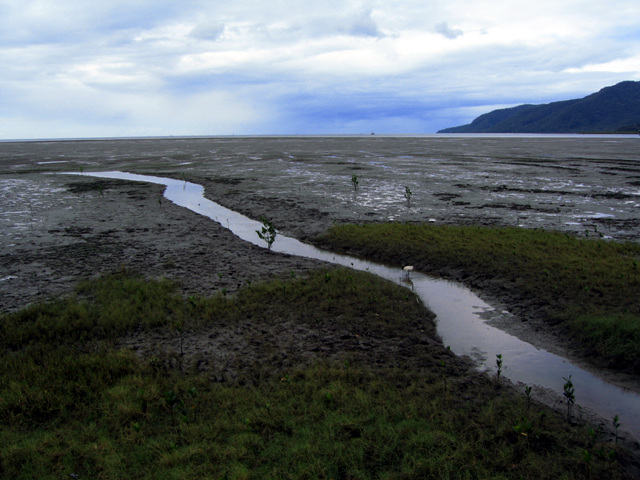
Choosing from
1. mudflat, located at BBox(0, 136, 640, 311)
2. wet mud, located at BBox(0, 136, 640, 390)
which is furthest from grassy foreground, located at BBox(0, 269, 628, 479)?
mudflat, located at BBox(0, 136, 640, 311)

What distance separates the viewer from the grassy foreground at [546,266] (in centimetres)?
978

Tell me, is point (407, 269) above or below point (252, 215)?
below

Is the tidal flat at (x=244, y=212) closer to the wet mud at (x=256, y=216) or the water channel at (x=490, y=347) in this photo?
the wet mud at (x=256, y=216)

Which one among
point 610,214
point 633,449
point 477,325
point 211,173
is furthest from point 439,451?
point 211,173

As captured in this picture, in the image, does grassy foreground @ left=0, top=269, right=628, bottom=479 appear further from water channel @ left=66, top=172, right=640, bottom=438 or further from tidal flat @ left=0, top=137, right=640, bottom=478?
tidal flat @ left=0, top=137, right=640, bottom=478

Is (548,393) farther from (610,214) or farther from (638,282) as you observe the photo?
(610,214)

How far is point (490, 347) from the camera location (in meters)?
10.0

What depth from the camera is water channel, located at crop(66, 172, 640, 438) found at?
7781mm

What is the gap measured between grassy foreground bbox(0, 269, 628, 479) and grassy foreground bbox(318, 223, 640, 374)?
141 inches

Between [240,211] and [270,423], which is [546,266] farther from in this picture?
[240,211]

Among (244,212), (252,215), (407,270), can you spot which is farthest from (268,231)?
(244,212)

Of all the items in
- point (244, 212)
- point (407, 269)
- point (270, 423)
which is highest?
point (244, 212)

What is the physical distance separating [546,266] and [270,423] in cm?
1130

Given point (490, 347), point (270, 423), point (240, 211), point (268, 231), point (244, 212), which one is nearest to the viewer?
point (270, 423)
